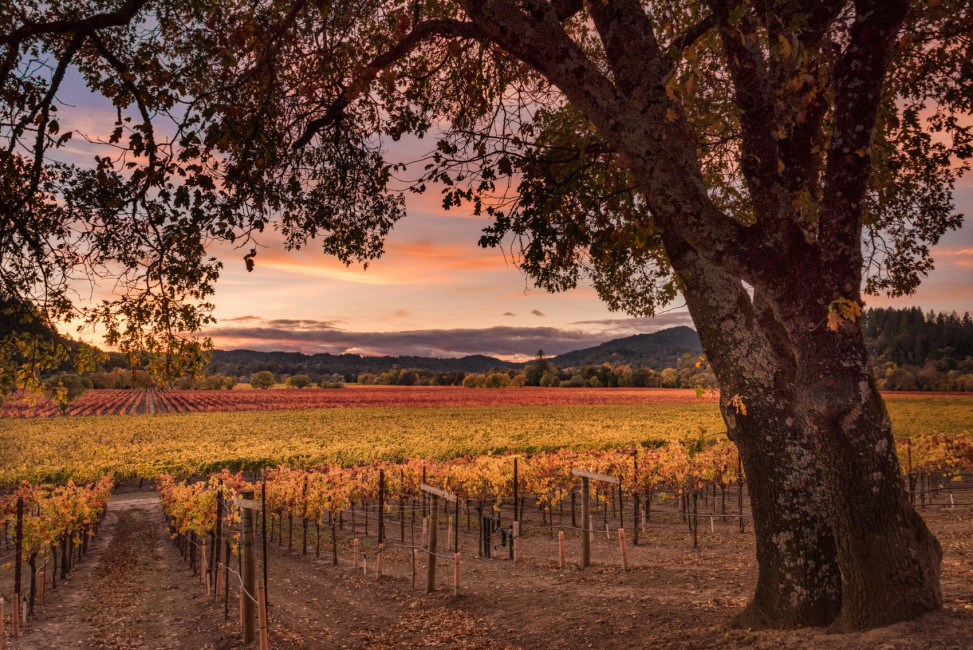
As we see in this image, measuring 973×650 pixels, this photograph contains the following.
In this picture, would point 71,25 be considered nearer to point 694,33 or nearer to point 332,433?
point 694,33

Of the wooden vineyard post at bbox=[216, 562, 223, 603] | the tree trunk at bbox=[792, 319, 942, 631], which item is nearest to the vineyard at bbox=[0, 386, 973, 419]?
the wooden vineyard post at bbox=[216, 562, 223, 603]

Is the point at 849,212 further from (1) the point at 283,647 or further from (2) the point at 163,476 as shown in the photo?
(2) the point at 163,476

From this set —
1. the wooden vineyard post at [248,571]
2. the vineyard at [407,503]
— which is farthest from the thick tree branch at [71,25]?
the wooden vineyard post at [248,571]

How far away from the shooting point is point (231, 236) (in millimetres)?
6363

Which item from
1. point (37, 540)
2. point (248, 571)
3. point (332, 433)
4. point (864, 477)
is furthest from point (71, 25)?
point (332, 433)

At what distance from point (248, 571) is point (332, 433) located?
41.6m

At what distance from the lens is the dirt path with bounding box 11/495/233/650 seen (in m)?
12.8

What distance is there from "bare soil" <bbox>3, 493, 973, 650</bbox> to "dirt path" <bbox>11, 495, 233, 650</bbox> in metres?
0.06

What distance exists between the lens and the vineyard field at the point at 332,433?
36375 millimetres

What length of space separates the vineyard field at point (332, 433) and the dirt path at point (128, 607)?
41.4ft

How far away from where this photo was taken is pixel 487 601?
11.2 metres

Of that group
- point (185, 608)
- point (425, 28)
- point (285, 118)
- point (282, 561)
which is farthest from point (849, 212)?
point (282, 561)

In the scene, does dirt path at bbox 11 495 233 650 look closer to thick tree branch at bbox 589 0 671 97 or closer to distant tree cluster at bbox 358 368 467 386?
thick tree branch at bbox 589 0 671 97

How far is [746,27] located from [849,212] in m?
1.94
